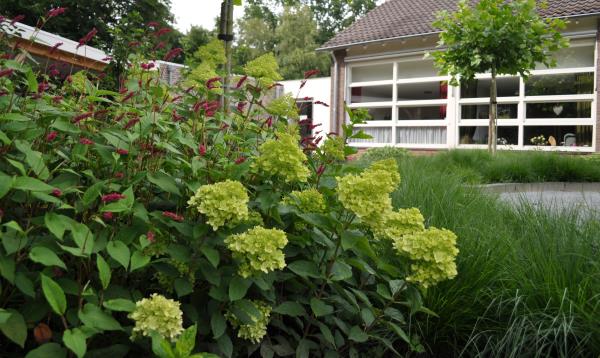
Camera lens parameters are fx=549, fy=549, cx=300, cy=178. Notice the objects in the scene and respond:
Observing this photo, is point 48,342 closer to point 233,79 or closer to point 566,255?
point 233,79

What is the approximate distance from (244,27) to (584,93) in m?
35.8

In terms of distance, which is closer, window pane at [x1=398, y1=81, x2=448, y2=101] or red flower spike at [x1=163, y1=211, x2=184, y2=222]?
red flower spike at [x1=163, y1=211, x2=184, y2=222]

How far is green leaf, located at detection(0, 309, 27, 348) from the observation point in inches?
46.8

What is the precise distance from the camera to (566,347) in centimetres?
177

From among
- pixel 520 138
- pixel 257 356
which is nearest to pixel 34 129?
pixel 257 356

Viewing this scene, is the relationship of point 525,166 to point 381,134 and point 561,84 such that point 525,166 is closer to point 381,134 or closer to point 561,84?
point 561,84

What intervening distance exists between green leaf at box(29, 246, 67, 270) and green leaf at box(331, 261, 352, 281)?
2.41ft

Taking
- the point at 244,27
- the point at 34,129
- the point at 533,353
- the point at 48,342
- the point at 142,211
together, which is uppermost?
the point at 244,27

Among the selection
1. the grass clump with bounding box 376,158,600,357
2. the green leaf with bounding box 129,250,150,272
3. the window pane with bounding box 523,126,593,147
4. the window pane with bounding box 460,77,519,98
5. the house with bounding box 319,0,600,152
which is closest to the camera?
the green leaf with bounding box 129,250,150,272

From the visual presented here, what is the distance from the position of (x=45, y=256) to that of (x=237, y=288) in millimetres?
456

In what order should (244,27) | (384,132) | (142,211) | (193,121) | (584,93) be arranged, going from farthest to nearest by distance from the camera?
(244,27) < (384,132) < (584,93) < (193,121) < (142,211)

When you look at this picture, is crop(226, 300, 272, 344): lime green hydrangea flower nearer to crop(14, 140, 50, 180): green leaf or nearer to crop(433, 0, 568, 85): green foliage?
crop(14, 140, 50, 180): green leaf

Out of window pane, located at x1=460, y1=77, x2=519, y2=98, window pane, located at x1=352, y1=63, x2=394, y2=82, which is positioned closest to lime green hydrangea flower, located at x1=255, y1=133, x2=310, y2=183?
window pane, located at x1=460, y1=77, x2=519, y2=98

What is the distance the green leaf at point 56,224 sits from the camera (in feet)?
4.09
